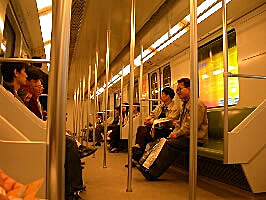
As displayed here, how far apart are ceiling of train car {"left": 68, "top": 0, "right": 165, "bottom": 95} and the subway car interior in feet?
0.06

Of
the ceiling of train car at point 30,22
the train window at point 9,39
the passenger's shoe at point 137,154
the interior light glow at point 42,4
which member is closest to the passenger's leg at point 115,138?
the passenger's shoe at point 137,154

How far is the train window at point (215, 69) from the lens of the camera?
446cm

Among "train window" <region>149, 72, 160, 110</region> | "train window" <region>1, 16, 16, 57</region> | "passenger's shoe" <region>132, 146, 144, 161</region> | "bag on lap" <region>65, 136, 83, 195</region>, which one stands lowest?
"passenger's shoe" <region>132, 146, 144, 161</region>

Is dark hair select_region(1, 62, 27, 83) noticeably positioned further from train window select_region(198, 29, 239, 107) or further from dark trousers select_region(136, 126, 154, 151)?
train window select_region(198, 29, 239, 107)

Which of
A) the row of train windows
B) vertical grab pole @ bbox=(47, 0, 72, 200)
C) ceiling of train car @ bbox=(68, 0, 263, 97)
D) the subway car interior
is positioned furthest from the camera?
the row of train windows

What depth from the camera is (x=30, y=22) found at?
5008mm

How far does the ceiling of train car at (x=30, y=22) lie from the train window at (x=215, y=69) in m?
3.23

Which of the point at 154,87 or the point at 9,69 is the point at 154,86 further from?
the point at 9,69

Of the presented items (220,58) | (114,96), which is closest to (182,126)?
(220,58)

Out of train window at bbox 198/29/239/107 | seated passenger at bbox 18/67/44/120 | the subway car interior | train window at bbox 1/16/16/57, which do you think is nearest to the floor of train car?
the subway car interior

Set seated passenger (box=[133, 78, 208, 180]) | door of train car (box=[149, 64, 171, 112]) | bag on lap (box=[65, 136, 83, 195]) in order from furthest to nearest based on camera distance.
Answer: door of train car (box=[149, 64, 171, 112]) → seated passenger (box=[133, 78, 208, 180]) → bag on lap (box=[65, 136, 83, 195])

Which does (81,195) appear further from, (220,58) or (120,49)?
(120,49)

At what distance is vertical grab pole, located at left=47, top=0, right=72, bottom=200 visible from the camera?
1.31 feet

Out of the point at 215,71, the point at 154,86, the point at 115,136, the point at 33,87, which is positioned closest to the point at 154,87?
the point at 154,86
